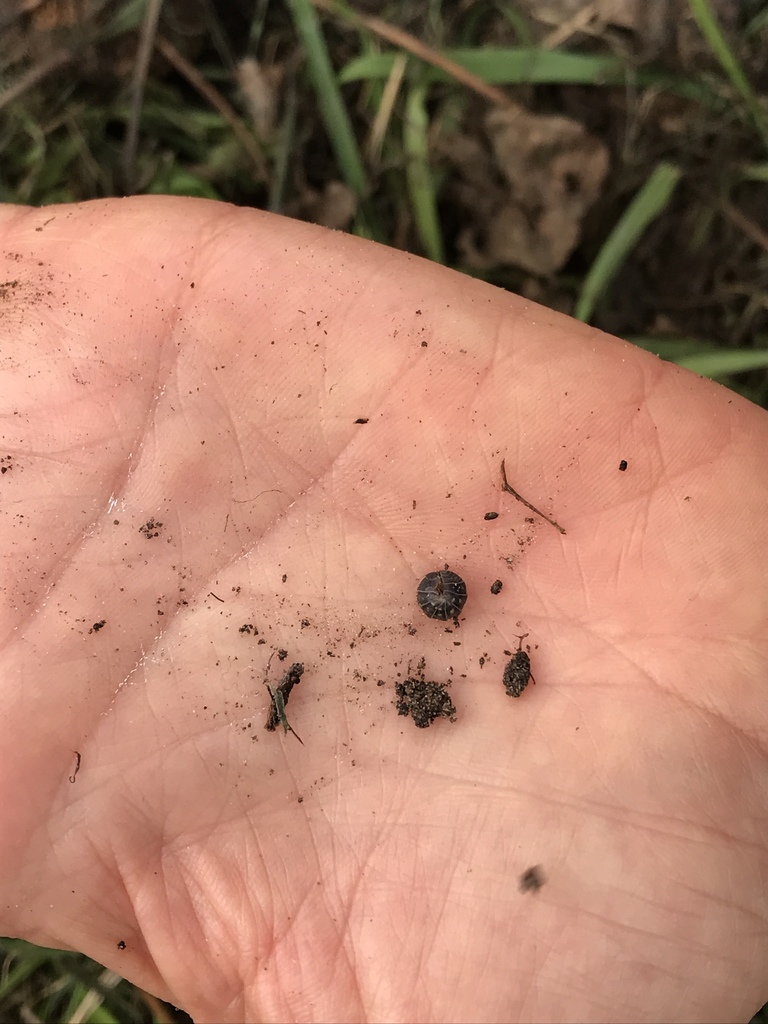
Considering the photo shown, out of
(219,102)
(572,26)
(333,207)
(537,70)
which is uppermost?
(572,26)

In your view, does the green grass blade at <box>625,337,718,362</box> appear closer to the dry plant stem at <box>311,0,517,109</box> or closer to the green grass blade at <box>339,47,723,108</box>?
the green grass blade at <box>339,47,723,108</box>

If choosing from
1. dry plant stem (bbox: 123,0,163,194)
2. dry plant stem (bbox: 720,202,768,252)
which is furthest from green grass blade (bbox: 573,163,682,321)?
dry plant stem (bbox: 123,0,163,194)

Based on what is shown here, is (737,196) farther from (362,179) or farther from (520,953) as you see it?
(520,953)

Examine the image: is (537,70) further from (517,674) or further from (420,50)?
(517,674)

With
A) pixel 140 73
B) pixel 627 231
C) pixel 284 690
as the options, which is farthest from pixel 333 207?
pixel 284 690

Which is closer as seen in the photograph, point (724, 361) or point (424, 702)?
point (424, 702)

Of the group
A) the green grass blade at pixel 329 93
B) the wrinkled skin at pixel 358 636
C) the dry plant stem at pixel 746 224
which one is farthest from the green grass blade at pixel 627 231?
the green grass blade at pixel 329 93

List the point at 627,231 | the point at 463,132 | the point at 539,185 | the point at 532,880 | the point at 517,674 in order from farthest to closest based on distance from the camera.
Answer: the point at 463,132 → the point at 539,185 → the point at 627,231 → the point at 517,674 → the point at 532,880
